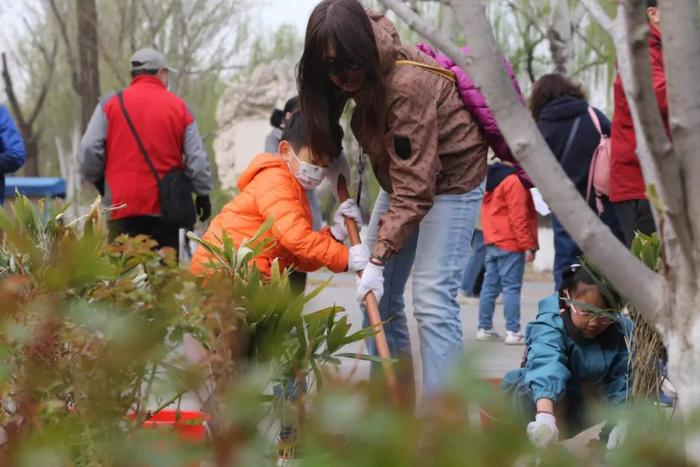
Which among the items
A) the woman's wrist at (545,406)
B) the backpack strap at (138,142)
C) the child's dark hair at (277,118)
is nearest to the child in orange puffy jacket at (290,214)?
the woman's wrist at (545,406)

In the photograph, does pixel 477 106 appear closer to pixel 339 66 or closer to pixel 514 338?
pixel 339 66

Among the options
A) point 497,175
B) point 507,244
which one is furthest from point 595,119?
point 497,175

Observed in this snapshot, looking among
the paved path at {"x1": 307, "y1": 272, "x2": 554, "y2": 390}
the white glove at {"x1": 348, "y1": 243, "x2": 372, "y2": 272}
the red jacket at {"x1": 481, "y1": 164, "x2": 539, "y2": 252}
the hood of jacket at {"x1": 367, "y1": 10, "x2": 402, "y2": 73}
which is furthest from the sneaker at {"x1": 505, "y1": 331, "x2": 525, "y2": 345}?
the hood of jacket at {"x1": 367, "y1": 10, "x2": 402, "y2": 73}

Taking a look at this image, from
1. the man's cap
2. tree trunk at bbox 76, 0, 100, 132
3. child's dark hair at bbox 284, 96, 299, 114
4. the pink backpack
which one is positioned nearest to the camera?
the pink backpack

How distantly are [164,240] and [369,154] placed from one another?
9.51 feet

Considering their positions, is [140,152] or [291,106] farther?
[291,106]

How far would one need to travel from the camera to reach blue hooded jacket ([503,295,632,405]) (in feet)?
15.3

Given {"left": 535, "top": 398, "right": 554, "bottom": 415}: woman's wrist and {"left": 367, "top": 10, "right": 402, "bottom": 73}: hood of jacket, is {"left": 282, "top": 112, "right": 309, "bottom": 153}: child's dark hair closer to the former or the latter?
{"left": 367, "top": 10, "right": 402, "bottom": 73}: hood of jacket

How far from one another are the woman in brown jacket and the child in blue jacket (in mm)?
322

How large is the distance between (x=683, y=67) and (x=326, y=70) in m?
2.29

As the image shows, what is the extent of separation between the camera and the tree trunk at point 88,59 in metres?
18.9

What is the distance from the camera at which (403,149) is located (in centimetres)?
471

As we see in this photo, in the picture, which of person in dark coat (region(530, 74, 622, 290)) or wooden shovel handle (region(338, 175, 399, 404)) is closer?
wooden shovel handle (region(338, 175, 399, 404))

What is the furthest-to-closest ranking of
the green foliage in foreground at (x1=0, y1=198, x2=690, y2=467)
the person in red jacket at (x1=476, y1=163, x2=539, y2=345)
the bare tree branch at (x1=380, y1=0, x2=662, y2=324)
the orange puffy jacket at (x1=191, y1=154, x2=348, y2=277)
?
the person in red jacket at (x1=476, y1=163, x2=539, y2=345) < the orange puffy jacket at (x1=191, y1=154, x2=348, y2=277) < the bare tree branch at (x1=380, y1=0, x2=662, y2=324) < the green foliage in foreground at (x1=0, y1=198, x2=690, y2=467)
